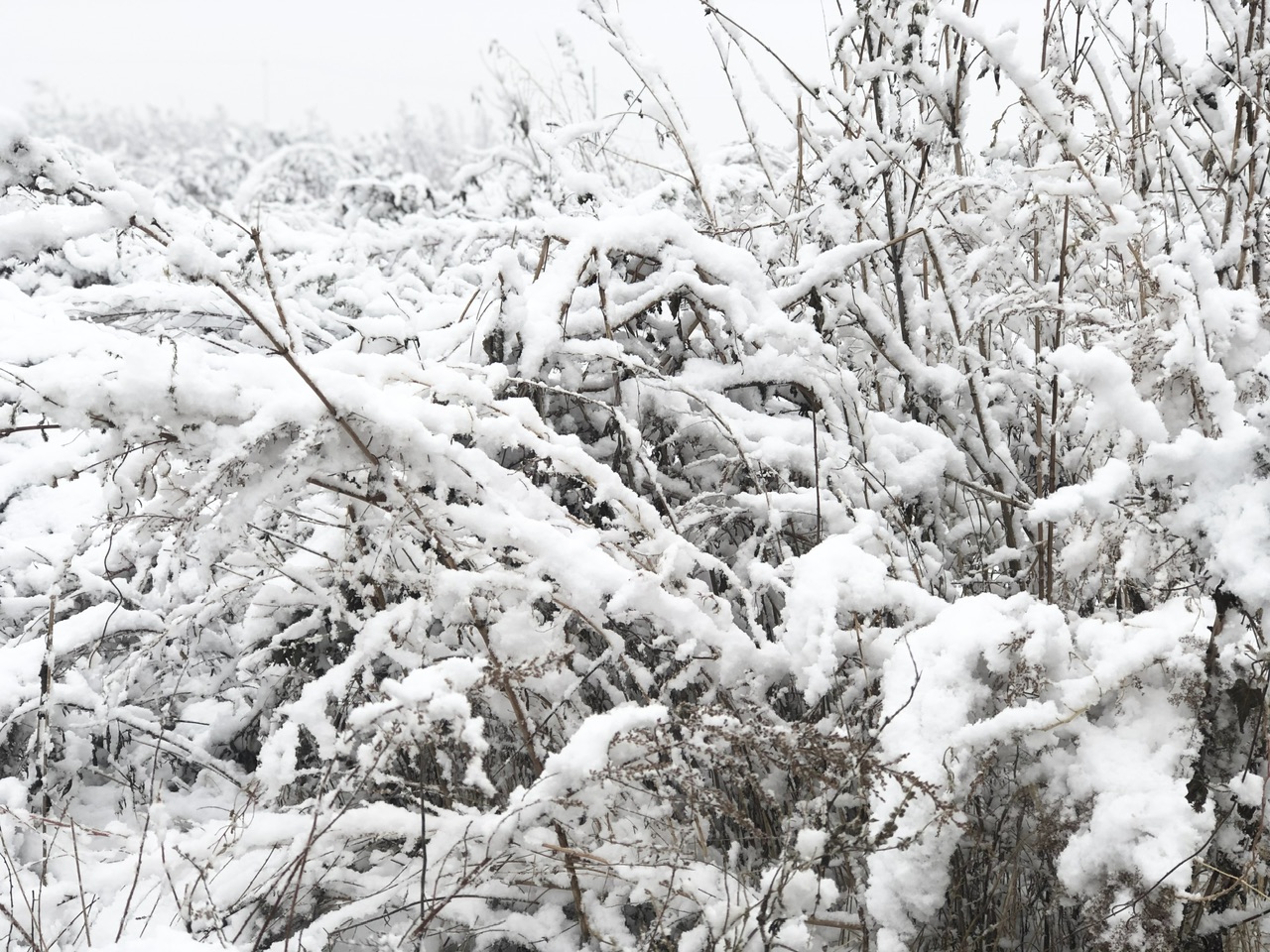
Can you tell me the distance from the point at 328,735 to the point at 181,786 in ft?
3.50

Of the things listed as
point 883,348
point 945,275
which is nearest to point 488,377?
point 883,348

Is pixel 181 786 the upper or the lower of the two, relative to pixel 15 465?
lower

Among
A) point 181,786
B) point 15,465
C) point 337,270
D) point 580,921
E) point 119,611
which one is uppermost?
A: point 337,270

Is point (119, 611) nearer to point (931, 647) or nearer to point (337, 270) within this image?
point (337, 270)

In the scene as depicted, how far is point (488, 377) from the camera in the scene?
1553mm

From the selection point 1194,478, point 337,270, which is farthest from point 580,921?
point 337,270

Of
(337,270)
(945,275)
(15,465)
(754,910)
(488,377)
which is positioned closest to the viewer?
(754,910)

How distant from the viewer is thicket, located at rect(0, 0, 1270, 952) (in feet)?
3.95

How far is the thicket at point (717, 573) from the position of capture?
121cm

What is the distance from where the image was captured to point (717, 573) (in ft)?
5.93

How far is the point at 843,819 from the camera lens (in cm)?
145

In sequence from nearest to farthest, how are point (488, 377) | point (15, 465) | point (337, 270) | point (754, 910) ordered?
point (754, 910), point (488, 377), point (15, 465), point (337, 270)

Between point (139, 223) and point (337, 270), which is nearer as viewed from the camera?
point (139, 223)

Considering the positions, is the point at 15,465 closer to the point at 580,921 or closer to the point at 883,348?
the point at 580,921
